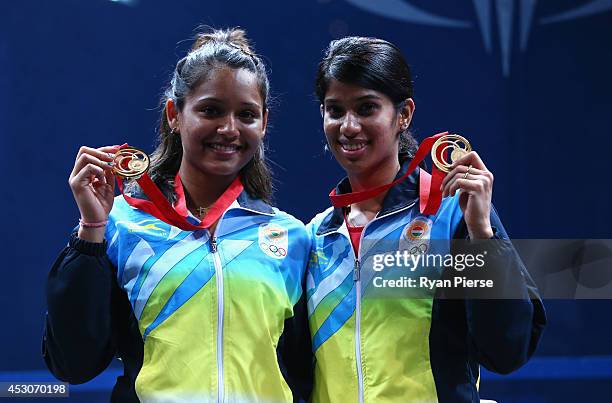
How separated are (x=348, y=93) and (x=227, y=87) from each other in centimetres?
30

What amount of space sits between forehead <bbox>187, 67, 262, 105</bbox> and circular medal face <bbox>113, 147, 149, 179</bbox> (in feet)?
0.68

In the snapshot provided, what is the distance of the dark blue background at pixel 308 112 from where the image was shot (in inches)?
111

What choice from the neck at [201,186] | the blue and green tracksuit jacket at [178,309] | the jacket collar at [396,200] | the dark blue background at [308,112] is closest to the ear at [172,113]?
the neck at [201,186]

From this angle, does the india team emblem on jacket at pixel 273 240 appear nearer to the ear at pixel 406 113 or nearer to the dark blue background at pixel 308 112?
the ear at pixel 406 113

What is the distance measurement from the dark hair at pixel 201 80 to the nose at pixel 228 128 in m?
0.12

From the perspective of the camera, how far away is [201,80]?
1913mm

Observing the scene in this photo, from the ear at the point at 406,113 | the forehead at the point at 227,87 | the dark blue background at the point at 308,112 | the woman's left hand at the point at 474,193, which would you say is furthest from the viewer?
the dark blue background at the point at 308,112

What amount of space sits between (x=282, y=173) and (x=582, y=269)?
45.6 inches

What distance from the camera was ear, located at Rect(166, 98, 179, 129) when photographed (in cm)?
200

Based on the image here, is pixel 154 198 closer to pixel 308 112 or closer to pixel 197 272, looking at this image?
pixel 197 272

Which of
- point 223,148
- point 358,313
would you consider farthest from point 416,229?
point 223,148

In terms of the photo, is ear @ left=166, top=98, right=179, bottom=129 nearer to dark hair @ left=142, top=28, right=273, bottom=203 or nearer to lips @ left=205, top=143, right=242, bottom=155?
dark hair @ left=142, top=28, right=273, bottom=203

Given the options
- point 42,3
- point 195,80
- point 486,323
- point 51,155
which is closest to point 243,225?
point 195,80

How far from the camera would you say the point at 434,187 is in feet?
6.10
